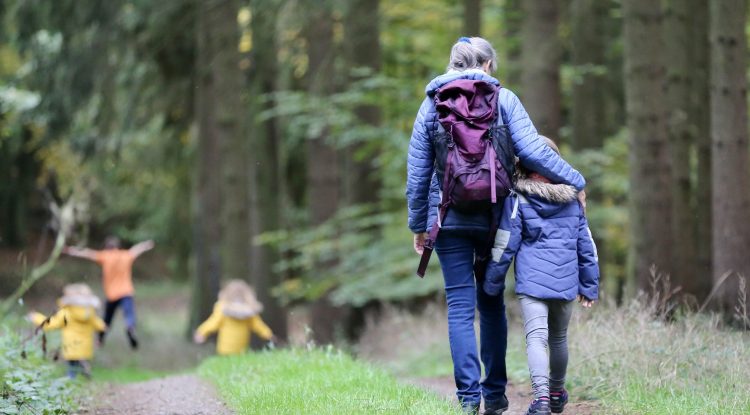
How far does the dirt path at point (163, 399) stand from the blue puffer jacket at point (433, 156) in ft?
6.74

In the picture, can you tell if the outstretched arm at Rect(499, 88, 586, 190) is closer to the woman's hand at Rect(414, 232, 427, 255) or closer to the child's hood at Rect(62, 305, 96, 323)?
the woman's hand at Rect(414, 232, 427, 255)

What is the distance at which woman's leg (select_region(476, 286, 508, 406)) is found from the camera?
255 inches

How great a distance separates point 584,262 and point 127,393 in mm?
4761

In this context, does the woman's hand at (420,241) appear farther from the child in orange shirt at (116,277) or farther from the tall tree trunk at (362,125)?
the child in orange shirt at (116,277)

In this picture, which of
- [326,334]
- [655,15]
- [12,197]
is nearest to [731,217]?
[655,15]

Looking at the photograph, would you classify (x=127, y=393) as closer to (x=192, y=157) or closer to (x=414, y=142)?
(x=414, y=142)

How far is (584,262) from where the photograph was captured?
6.25 meters

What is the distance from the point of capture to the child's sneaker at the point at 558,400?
6605 mm

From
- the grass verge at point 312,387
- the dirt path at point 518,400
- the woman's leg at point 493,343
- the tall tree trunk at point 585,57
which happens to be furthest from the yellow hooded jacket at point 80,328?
the tall tree trunk at point 585,57

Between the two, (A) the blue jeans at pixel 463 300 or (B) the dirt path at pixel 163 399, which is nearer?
(A) the blue jeans at pixel 463 300

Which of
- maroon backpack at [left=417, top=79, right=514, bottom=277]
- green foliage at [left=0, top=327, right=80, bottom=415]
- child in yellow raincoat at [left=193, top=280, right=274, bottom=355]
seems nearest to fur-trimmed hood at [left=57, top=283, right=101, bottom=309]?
child in yellow raincoat at [left=193, top=280, right=274, bottom=355]

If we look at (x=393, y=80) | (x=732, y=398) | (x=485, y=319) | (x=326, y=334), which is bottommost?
(x=326, y=334)

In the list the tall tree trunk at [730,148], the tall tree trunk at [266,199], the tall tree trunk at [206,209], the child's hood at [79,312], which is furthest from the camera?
the tall tree trunk at [266,199]

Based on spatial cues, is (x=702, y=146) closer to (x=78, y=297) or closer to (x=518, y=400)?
(x=518, y=400)
